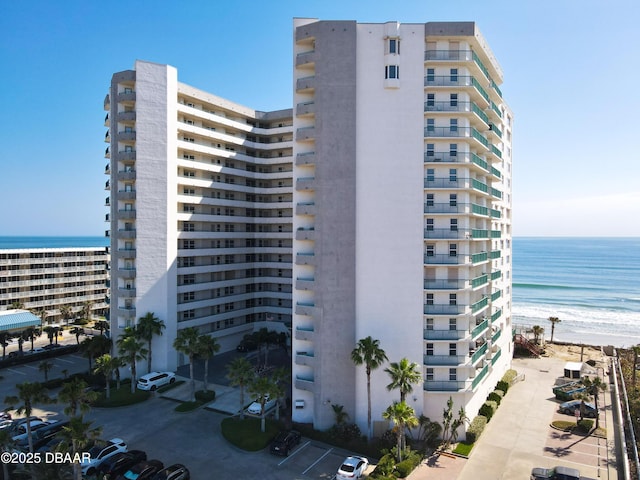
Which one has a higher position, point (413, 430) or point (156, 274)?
point (156, 274)

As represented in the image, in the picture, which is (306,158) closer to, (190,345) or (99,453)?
(190,345)

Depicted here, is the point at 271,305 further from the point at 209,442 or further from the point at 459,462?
the point at 459,462

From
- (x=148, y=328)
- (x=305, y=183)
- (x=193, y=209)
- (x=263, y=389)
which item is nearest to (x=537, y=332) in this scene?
(x=305, y=183)

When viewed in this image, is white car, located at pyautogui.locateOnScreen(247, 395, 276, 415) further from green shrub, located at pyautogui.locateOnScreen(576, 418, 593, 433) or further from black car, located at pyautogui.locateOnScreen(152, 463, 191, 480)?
green shrub, located at pyautogui.locateOnScreen(576, 418, 593, 433)

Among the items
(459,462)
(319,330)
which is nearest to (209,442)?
(319,330)

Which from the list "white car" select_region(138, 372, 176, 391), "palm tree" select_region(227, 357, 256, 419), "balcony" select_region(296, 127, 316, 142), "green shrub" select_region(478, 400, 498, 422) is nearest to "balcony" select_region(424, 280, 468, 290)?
"green shrub" select_region(478, 400, 498, 422)

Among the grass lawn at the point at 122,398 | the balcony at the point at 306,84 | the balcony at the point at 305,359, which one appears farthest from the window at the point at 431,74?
the grass lawn at the point at 122,398
